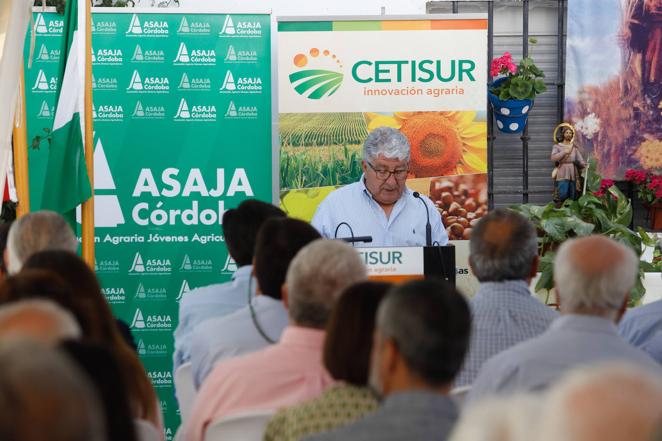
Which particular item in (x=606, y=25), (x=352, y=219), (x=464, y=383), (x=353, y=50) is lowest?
(x=464, y=383)

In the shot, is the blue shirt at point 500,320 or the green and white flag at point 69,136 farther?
the green and white flag at point 69,136

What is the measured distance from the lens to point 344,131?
21.7 feet

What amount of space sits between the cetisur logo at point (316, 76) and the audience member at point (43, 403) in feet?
18.5

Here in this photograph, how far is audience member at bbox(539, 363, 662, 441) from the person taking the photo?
3.19ft

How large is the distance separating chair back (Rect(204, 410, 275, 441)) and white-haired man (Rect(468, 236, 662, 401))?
501mm

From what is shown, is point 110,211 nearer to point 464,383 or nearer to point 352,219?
point 352,219

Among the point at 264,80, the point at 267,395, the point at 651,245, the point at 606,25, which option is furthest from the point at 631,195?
the point at 267,395

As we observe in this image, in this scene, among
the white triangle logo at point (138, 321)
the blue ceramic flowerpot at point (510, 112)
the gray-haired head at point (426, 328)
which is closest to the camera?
the gray-haired head at point (426, 328)

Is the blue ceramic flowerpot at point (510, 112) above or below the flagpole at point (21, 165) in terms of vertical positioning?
above

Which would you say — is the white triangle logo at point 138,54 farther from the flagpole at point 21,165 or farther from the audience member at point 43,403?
the audience member at point 43,403

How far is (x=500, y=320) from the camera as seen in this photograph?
3.29 m

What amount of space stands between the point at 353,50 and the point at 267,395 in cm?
422

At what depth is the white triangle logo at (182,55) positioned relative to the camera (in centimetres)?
636

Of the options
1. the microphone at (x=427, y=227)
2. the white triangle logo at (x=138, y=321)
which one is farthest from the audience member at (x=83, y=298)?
the white triangle logo at (x=138, y=321)
